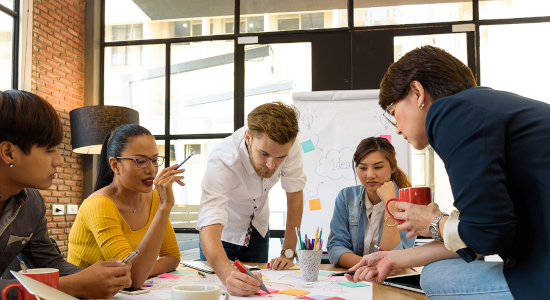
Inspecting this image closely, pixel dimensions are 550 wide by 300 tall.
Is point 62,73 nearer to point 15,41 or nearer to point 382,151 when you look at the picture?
point 15,41

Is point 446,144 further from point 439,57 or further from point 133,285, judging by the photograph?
point 133,285

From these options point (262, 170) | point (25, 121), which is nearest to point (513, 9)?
point (262, 170)

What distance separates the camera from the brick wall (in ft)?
12.7

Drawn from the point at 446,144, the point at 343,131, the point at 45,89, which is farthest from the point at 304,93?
the point at 446,144

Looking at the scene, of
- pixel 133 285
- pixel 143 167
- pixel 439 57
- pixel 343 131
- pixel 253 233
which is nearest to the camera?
pixel 439 57

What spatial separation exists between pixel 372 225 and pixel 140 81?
127 inches

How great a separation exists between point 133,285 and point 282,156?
83 cm

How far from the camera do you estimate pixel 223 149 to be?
6.38 ft

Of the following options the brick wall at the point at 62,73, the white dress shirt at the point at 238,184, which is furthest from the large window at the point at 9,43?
the white dress shirt at the point at 238,184

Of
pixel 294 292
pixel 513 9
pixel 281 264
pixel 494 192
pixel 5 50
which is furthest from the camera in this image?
pixel 513 9

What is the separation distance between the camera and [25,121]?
3.55ft

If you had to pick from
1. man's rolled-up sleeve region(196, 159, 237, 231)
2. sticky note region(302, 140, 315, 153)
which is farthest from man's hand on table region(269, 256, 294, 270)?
sticky note region(302, 140, 315, 153)

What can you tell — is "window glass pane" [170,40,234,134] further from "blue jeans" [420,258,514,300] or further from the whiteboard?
"blue jeans" [420,258,514,300]

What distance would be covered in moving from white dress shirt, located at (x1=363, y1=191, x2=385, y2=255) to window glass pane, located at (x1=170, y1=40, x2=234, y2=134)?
226cm
